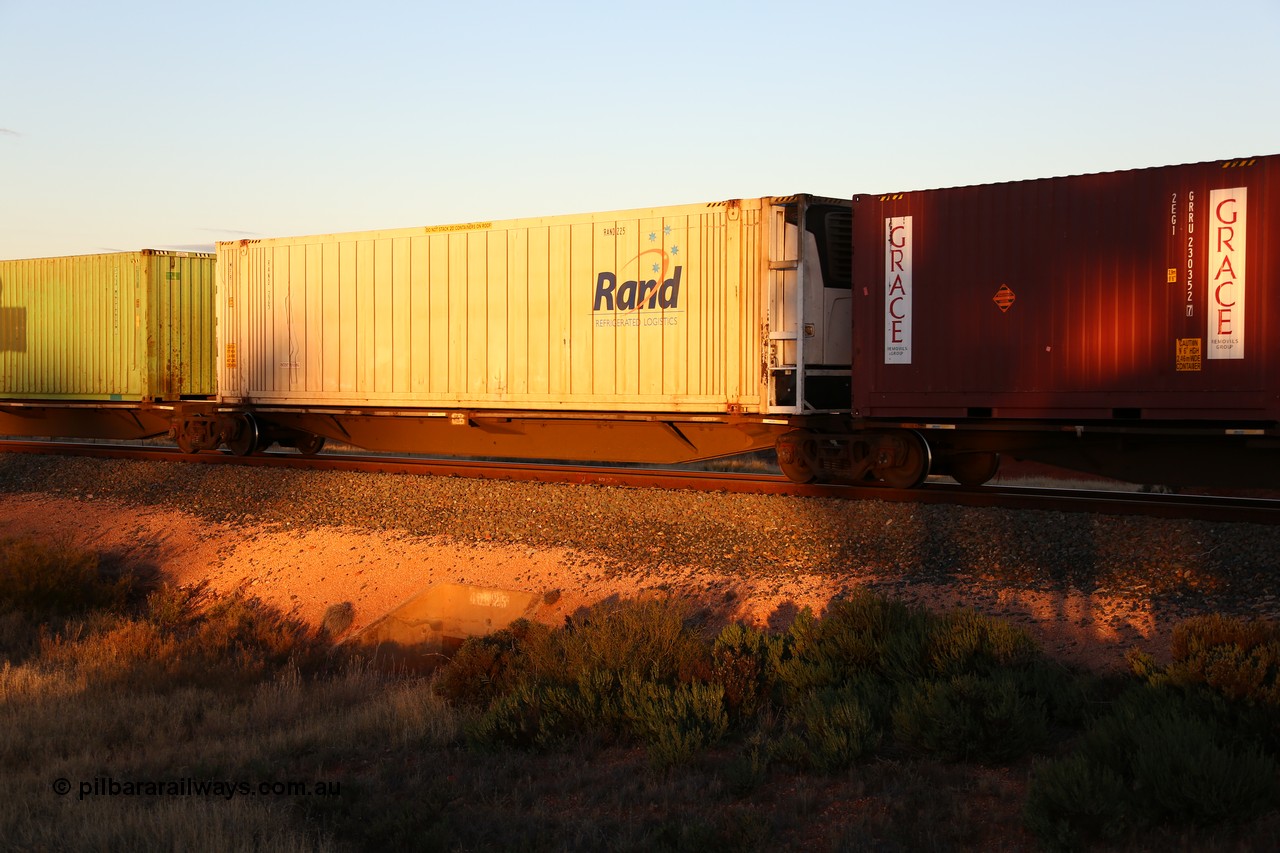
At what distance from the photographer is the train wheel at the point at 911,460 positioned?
13078 millimetres

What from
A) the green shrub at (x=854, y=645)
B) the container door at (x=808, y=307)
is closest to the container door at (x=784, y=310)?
the container door at (x=808, y=307)

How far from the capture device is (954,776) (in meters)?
6.03

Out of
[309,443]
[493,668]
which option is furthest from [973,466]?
[309,443]

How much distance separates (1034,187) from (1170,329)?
6.65 ft

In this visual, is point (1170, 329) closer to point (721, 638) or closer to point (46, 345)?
point (721, 638)

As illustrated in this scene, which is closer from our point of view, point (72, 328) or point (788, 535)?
point (788, 535)

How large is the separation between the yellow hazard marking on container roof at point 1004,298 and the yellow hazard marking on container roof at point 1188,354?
5.53 ft

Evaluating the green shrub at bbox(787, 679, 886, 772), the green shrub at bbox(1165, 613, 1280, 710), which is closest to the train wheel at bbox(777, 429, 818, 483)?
the green shrub at bbox(1165, 613, 1280, 710)

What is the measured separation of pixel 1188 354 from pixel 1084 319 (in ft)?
3.45

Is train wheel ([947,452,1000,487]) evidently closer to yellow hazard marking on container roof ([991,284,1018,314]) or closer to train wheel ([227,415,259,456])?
yellow hazard marking on container roof ([991,284,1018,314])

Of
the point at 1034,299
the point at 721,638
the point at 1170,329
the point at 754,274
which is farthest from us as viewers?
the point at 754,274

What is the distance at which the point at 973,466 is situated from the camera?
44.5 ft

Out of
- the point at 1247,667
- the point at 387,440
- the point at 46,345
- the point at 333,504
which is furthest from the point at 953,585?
the point at 46,345

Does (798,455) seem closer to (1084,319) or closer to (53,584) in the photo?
(1084,319)
